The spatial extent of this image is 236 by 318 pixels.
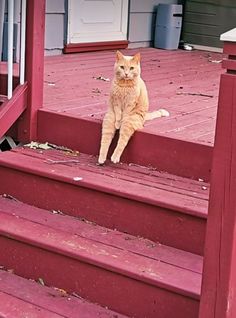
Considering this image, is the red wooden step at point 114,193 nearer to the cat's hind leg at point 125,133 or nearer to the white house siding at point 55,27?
the cat's hind leg at point 125,133

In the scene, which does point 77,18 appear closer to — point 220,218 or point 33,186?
point 33,186

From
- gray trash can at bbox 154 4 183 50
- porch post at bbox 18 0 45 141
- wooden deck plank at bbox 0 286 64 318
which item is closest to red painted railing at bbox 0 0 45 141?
porch post at bbox 18 0 45 141

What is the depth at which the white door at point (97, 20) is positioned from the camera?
6281 mm

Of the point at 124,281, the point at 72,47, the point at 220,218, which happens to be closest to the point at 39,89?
the point at 124,281

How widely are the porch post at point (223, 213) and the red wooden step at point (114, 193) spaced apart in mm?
535

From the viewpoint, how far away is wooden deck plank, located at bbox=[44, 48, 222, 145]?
400 cm

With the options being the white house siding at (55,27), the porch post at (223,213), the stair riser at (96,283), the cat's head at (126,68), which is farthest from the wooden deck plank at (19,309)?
the white house siding at (55,27)

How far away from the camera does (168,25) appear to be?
7004 millimetres

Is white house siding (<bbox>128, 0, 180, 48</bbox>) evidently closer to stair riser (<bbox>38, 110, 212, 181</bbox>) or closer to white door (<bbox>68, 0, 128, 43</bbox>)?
white door (<bbox>68, 0, 128, 43</bbox>)

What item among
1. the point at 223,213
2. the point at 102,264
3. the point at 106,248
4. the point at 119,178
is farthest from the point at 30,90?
the point at 223,213

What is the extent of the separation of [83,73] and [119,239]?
237 cm

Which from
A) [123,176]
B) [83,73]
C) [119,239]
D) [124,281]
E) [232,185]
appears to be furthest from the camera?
[83,73]

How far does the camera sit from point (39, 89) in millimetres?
4039

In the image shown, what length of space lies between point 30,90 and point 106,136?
62 centimetres
